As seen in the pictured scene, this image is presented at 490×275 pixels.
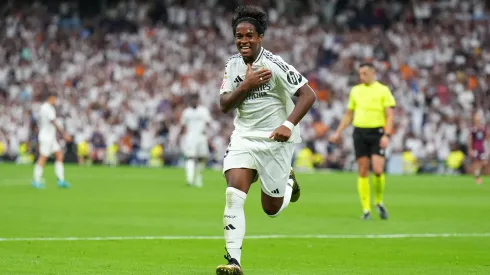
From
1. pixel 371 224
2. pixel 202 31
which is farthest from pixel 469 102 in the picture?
pixel 371 224

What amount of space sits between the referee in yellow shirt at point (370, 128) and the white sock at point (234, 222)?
7.76 m

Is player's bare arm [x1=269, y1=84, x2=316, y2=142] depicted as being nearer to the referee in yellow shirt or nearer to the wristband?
the wristband

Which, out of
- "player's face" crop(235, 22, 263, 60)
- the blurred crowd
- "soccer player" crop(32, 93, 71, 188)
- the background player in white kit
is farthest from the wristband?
the blurred crowd

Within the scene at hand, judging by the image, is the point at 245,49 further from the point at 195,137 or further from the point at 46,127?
the point at 195,137

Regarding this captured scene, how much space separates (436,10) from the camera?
143 feet

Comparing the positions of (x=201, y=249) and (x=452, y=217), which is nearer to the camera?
(x=201, y=249)

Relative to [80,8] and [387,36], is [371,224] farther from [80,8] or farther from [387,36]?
[80,8]

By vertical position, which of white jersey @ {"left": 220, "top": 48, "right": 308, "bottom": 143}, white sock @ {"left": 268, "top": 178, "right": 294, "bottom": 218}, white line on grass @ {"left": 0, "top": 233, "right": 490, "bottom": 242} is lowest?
white line on grass @ {"left": 0, "top": 233, "right": 490, "bottom": 242}

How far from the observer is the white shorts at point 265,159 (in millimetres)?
9531

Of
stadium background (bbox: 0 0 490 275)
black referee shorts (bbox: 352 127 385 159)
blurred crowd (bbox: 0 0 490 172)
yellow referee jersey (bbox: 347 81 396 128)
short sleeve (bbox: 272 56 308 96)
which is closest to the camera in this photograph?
short sleeve (bbox: 272 56 308 96)

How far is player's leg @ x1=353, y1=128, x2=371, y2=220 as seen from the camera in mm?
16812

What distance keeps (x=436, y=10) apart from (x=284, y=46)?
23.3 ft

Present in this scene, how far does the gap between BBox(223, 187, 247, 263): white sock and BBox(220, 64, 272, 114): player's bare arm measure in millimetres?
833

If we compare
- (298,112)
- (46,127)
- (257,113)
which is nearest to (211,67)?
(46,127)
